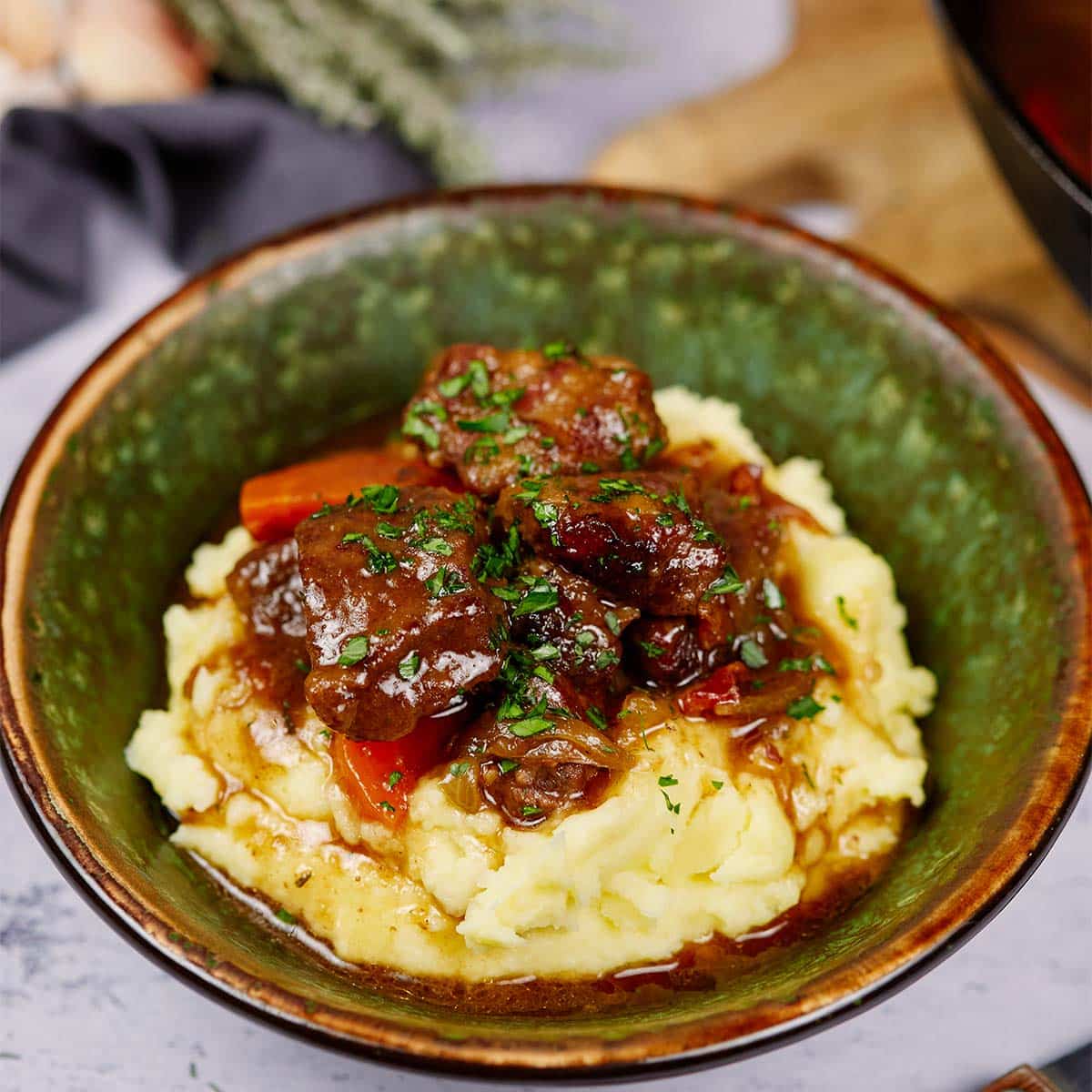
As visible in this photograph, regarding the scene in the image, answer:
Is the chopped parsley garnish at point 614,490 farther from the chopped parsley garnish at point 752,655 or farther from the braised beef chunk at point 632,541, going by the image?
the chopped parsley garnish at point 752,655

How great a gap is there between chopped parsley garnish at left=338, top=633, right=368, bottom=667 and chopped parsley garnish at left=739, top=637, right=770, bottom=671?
1176 mm

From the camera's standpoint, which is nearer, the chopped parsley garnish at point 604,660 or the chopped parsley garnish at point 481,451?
the chopped parsley garnish at point 604,660

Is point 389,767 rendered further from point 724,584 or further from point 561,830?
point 724,584

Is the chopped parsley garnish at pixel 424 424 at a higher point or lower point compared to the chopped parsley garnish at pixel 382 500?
lower

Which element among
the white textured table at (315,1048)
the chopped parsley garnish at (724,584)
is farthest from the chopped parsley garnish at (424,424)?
the white textured table at (315,1048)

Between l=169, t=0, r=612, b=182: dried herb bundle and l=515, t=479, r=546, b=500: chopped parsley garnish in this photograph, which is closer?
l=515, t=479, r=546, b=500: chopped parsley garnish

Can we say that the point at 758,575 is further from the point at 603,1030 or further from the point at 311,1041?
the point at 311,1041

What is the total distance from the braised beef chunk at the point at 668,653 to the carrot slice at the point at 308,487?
2.83 ft

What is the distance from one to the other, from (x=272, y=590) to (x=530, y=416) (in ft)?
3.19

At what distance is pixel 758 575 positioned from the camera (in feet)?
12.9

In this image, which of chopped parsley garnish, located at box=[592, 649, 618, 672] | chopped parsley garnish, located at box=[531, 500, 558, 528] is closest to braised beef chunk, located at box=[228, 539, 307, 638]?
chopped parsley garnish, located at box=[531, 500, 558, 528]

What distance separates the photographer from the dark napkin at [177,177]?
5570 millimetres

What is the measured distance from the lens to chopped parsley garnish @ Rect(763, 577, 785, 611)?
3.94 meters

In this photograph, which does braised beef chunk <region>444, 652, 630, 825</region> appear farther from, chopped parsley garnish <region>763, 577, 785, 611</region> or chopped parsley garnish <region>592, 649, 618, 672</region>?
chopped parsley garnish <region>763, 577, 785, 611</region>
